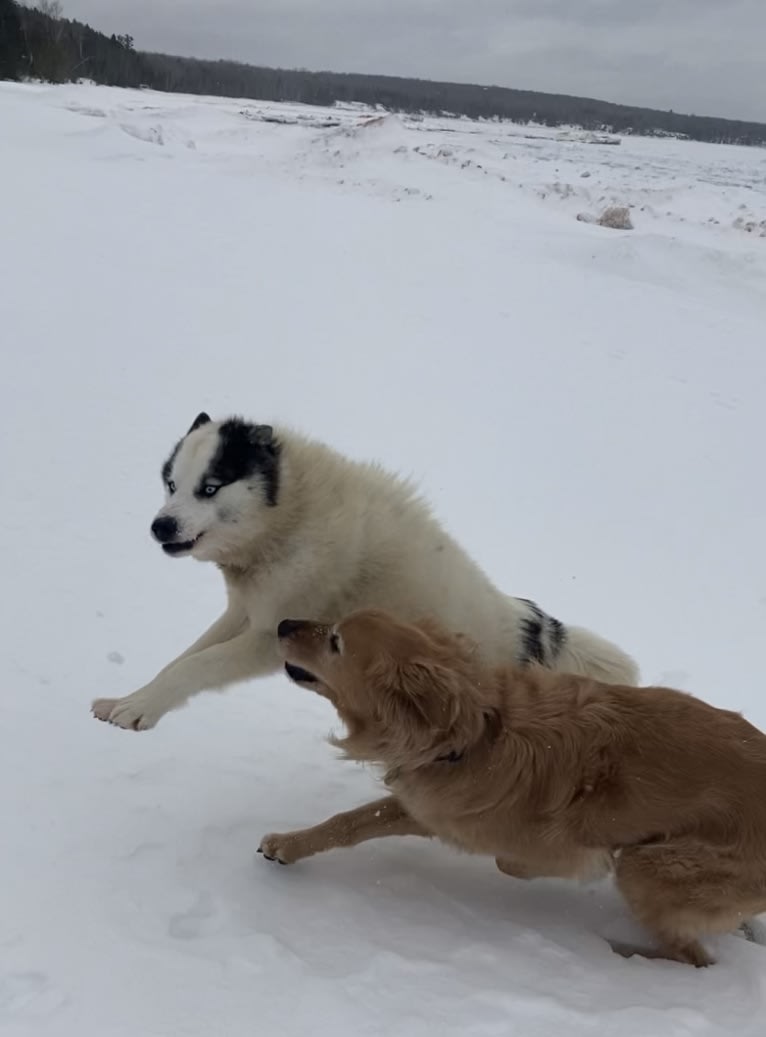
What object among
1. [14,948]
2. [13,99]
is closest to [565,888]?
[14,948]

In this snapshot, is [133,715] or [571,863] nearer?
[571,863]

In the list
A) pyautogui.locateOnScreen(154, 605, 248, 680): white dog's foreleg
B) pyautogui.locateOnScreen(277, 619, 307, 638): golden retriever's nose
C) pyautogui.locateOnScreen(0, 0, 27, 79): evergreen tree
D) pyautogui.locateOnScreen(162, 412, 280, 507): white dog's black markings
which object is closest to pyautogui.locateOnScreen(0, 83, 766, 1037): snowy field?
pyautogui.locateOnScreen(154, 605, 248, 680): white dog's foreleg

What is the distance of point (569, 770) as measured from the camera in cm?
286

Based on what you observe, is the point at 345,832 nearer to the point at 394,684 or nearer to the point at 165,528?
the point at 394,684

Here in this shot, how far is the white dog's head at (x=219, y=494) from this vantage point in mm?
3566

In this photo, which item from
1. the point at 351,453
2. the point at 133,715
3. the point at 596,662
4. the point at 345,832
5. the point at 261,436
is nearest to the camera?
the point at 345,832

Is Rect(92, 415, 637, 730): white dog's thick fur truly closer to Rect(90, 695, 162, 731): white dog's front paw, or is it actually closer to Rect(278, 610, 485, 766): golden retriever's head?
Rect(90, 695, 162, 731): white dog's front paw

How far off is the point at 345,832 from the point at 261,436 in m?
1.71

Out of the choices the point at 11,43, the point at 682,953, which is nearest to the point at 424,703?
the point at 682,953

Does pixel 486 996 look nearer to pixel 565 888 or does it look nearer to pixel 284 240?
pixel 565 888

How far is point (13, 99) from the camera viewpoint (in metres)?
23.1

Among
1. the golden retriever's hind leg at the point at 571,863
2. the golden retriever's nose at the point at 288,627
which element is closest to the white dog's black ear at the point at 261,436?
the golden retriever's nose at the point at 288,627

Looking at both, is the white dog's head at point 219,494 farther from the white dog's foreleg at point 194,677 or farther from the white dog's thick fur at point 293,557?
the white dog's foreleg at point 194,677

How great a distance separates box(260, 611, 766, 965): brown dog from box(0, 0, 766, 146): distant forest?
5238 cm
